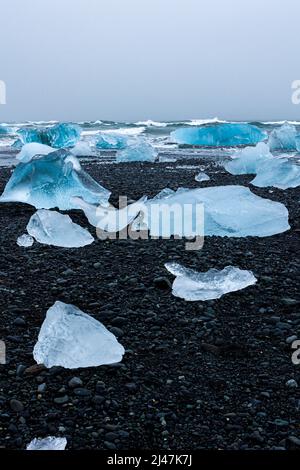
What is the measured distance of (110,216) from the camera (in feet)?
12.7

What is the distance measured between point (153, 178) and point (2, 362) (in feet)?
15.3

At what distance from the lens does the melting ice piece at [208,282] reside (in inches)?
102

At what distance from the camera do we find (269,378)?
75.4 inches

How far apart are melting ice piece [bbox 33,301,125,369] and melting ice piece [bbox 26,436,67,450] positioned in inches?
16.7

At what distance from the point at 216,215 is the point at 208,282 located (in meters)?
1.17

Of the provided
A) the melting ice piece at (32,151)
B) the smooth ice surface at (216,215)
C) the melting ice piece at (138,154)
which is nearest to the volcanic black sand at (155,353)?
the smooth ice surface at (216,215)

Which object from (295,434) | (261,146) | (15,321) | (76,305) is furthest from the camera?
(261,146)

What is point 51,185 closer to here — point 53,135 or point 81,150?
point 81,150

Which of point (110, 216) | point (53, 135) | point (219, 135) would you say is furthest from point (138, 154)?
point (110, 216)

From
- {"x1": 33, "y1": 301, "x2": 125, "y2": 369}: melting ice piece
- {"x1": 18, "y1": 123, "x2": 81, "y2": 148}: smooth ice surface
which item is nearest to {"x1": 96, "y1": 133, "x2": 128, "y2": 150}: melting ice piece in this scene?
{"x1": 18, "y1": 123, "x2": 81, "y2": 148}: smooth ice surface

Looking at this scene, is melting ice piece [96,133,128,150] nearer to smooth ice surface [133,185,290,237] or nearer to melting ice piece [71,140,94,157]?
melting ice piece [71,140,94,157]

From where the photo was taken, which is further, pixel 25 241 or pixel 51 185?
pixel 51 185
